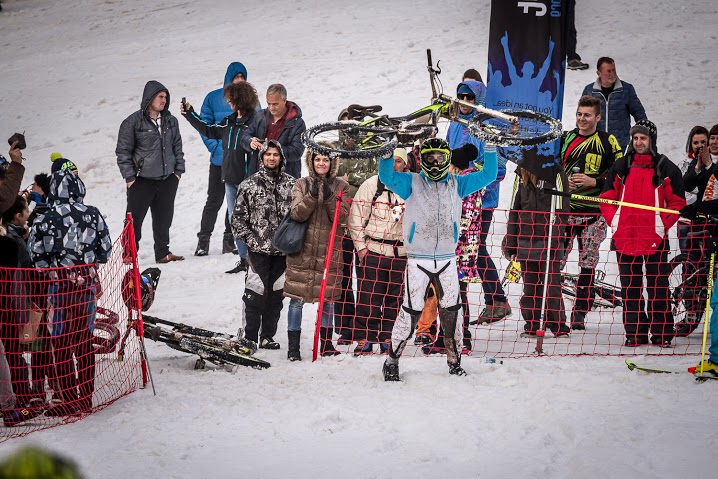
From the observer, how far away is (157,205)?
37.7 ft

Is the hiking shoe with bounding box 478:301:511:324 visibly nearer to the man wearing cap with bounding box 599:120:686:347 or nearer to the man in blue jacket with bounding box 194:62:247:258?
the man wearing cap with bounding box 599:120:686:347

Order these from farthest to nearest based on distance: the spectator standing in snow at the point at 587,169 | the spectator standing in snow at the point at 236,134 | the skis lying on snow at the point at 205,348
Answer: the spectator standing in snow at the point at 236,134, the spectator standing in snow at the point at 587,169, the skis lying on snow at the point at 205,348

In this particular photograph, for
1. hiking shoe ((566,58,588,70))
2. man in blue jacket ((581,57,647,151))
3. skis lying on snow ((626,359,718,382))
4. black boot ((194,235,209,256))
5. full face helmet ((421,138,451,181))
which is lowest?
skis lying on snow ((626,359,718,382))

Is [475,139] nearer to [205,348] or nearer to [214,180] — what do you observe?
[205,348]

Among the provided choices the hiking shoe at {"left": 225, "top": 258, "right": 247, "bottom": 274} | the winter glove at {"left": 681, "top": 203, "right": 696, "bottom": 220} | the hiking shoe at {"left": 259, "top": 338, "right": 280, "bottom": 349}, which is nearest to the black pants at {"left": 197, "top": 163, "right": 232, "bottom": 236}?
the hiking shoe at {"left": 225, "top": 258, "right": 247, "bottom": 274}

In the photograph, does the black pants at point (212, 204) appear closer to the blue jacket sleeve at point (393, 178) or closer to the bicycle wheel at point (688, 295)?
the blue jacket sleeve at point (393, 178)

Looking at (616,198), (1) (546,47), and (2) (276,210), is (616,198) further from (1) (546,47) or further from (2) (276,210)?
(2) (276,210)

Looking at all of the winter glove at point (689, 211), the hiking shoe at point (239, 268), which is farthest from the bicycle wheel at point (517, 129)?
the hiking shoe at point (239, 268)

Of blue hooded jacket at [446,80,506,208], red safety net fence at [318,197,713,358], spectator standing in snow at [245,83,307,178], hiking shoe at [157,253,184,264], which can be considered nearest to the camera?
red safety net fence at [318,197,713,358]

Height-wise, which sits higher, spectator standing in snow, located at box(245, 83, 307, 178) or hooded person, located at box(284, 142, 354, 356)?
spectator standing in snow, located at box(245, 83, 307, 178)

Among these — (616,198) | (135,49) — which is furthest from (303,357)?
(135,49)

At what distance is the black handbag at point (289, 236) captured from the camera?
306 inches

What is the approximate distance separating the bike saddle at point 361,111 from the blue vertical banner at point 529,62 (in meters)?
1.04

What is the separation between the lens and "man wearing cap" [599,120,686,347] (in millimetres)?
7887
